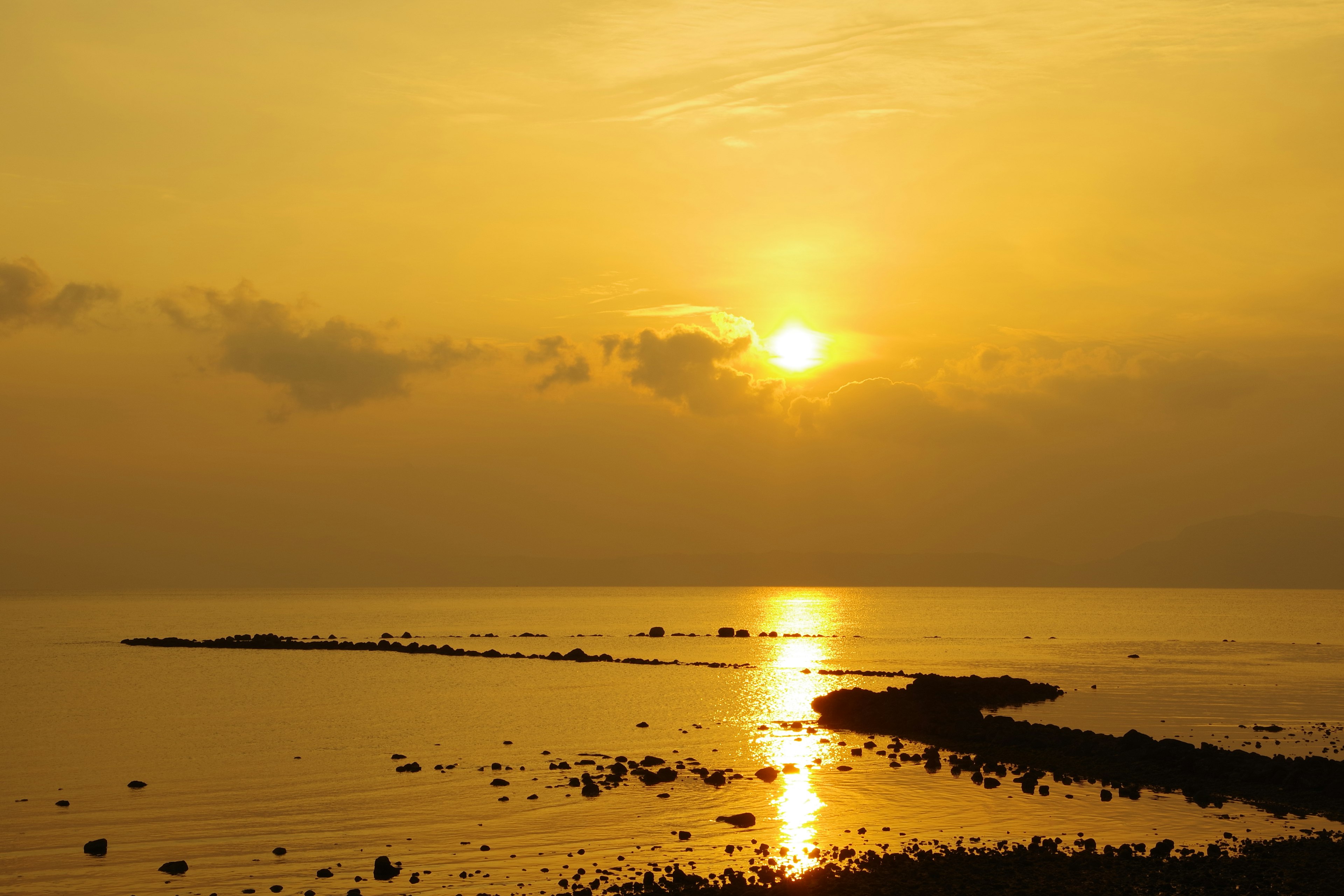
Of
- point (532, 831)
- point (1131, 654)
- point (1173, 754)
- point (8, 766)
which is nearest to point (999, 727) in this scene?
point (1173, 754)

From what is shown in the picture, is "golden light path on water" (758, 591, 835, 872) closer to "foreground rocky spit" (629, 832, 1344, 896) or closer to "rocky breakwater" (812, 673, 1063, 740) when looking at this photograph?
"foreground rocky spit" (629, 832, 1344, 896)

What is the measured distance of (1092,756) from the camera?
44.6 m

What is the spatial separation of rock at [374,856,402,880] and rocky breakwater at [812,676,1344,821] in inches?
955

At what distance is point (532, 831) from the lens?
31.5 metres

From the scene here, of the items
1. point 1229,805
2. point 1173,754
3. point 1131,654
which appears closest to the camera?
point 1229,805

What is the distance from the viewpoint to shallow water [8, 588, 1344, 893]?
28859 millimetres

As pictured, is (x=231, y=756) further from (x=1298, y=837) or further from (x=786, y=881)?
(x=1298, y=837)

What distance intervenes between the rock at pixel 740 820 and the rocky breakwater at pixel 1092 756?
505 inches

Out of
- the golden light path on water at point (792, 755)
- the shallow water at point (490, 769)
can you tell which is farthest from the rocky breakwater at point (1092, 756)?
the golden light path on water at point (792, 755)

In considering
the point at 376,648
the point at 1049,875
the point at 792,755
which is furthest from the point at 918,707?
the point at 376,648

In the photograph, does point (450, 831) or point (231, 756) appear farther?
point (231, 756)

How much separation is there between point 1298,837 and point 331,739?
136ft

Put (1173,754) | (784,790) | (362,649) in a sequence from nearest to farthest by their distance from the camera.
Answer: (784,790), (1173,754), (362,649)

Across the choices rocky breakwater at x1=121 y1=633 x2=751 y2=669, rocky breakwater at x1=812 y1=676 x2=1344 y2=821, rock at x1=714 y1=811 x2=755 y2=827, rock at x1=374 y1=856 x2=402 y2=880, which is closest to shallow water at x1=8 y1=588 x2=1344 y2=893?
rock at x1=374 y1=856 x2=402 y2=880
